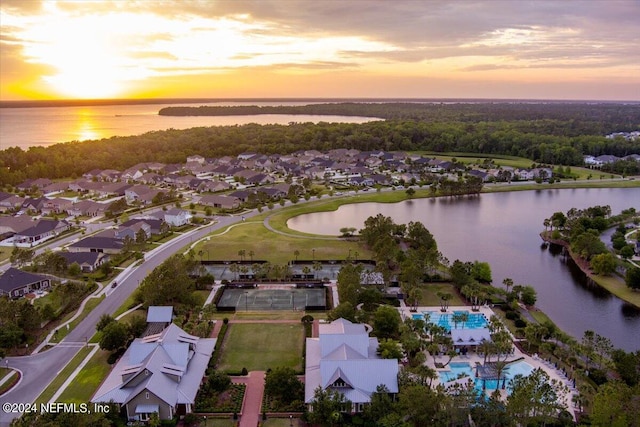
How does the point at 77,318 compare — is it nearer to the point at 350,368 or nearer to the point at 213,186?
the point at 350,368

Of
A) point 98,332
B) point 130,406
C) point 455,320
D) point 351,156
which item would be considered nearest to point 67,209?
point 98,332

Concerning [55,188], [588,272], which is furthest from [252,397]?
[55,188]

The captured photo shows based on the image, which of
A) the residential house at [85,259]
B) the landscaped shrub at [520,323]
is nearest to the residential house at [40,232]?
the residential house at [85,259]

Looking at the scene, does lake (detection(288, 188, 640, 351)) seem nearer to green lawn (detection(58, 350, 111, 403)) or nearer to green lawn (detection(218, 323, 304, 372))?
green lawn (detection(218, 323, 304, 372))

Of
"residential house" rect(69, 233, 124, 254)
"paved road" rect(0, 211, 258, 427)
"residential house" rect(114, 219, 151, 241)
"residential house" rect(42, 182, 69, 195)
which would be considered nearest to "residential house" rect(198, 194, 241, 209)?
"residential house" rect(114, 219, 151, 241)

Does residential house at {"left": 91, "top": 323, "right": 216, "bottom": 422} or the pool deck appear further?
the pool deck

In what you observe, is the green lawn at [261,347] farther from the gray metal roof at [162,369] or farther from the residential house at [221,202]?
the residential house at [221,202]
